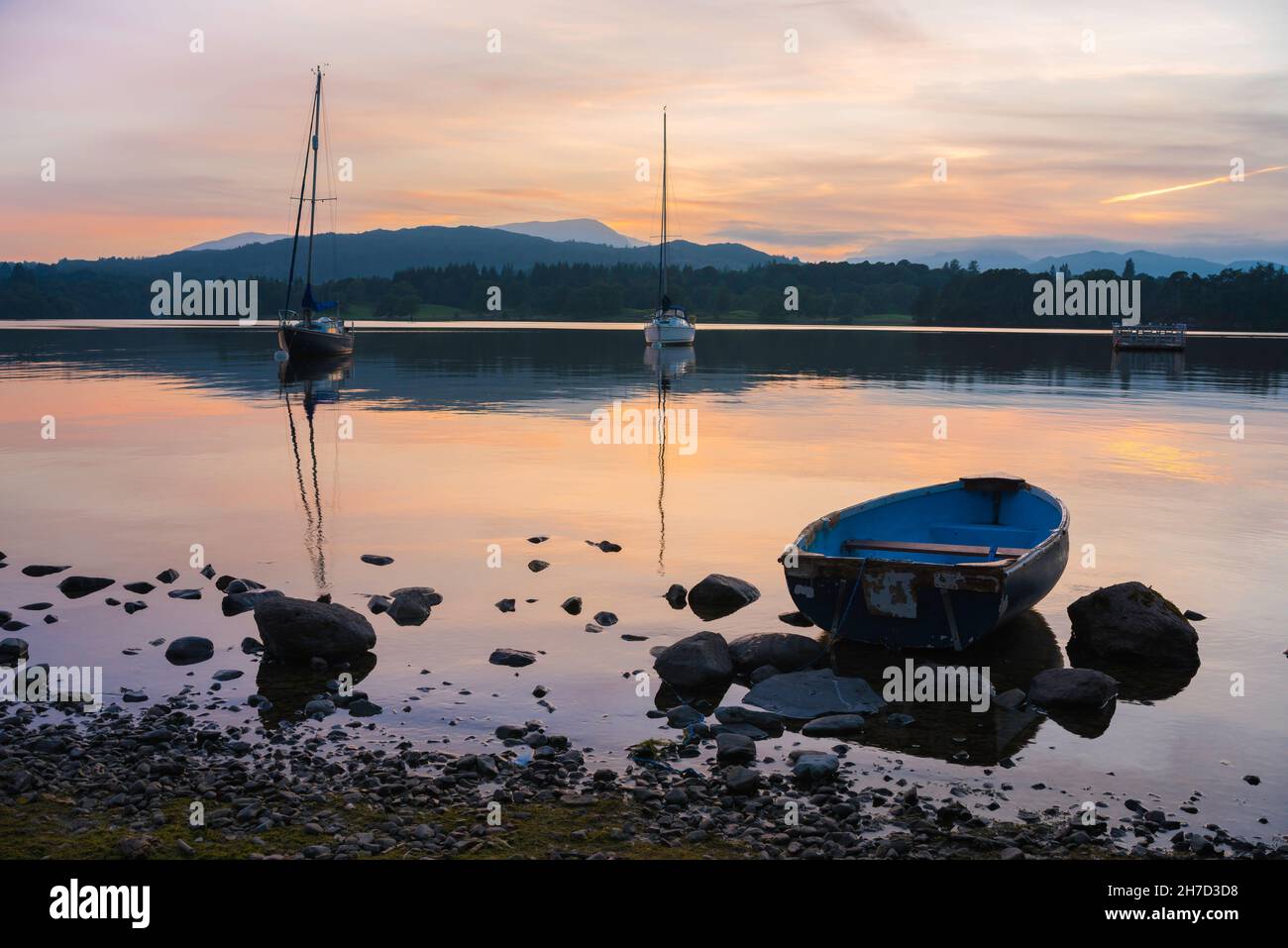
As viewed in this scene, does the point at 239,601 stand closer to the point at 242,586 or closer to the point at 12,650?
the point at 242,586

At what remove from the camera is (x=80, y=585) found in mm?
17906

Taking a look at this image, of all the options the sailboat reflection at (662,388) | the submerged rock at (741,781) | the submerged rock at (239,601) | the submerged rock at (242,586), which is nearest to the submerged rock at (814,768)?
the submerged rock at (741,781)

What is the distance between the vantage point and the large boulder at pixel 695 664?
13.9 m

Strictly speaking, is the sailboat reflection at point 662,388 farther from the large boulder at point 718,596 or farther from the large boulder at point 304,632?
the large boulder at point 304,632

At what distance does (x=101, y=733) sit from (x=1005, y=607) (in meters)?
10.9

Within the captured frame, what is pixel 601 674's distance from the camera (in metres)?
14.3

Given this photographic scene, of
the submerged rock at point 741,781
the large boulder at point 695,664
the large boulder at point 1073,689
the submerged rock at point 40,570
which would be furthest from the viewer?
the submerged rock at point 40,570

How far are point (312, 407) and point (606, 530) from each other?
3185 centimetres

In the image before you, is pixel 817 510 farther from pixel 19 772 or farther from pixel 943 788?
pixel 19 772

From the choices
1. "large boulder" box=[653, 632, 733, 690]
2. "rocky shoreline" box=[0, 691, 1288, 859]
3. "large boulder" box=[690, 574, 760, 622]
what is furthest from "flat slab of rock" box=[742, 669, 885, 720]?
"large boulder" box=[690, 574, 760, 622]

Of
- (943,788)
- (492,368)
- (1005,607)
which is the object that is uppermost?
(492,368)

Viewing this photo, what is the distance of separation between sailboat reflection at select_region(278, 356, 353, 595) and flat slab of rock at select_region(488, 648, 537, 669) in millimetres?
4784

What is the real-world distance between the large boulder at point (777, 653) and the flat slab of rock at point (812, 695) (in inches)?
23.2
